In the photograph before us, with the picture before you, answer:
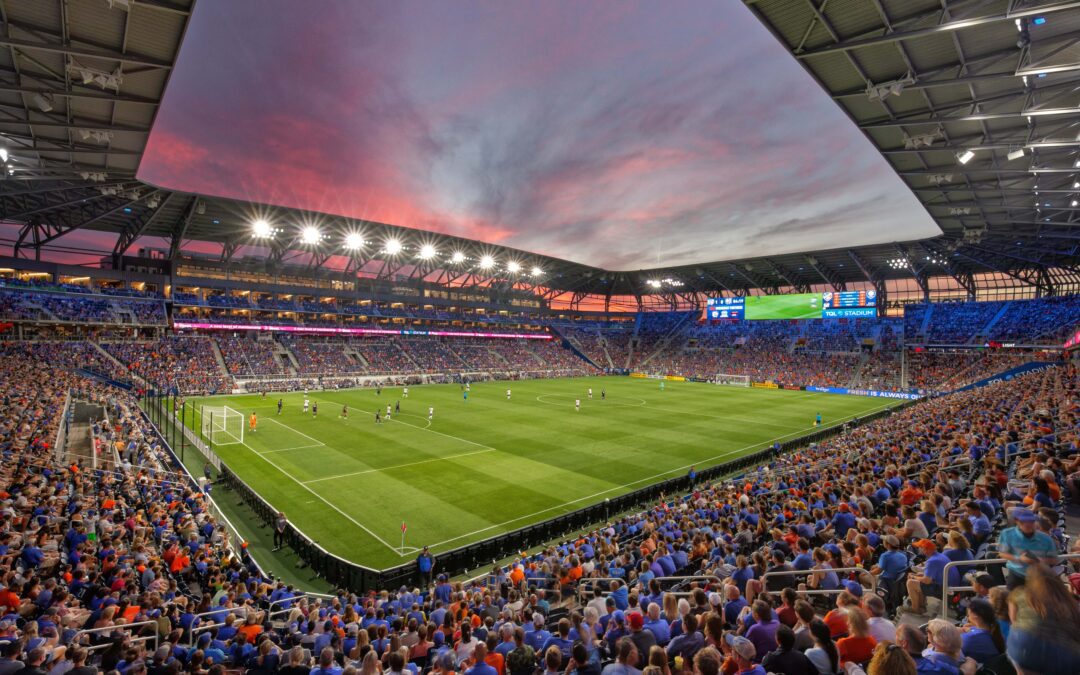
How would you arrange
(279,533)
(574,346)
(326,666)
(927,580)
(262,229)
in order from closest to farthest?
(326,666) < (927,580) < (279,533) < (262,229) < (574,346)

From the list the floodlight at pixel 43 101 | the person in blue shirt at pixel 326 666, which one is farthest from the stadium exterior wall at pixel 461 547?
the floodlight at pixel 43 101

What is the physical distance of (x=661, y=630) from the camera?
5984 millimetres

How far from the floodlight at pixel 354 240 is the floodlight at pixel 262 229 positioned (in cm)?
835

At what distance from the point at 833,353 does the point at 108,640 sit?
83451 millimetres

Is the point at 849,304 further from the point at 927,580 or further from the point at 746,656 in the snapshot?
the point at 746,656

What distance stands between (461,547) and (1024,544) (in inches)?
545

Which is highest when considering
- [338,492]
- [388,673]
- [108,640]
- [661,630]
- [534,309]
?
[534,309]

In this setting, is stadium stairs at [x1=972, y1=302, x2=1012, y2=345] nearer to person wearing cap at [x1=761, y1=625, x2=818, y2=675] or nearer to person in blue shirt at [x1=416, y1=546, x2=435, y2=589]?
person in blue shirt at [x1=416, y1=546, x2=435, y2=589]

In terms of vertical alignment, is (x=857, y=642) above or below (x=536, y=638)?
above

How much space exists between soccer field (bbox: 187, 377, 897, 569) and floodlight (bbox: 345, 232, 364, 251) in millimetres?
19807

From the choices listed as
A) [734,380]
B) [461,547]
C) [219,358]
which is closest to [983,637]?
[461,547]

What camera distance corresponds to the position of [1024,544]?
5184 mm

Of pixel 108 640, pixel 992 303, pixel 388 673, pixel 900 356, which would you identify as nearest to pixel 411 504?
pixel 108 640

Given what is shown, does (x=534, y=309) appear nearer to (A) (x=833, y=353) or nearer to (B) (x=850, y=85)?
(A) (x=833, y=353)
